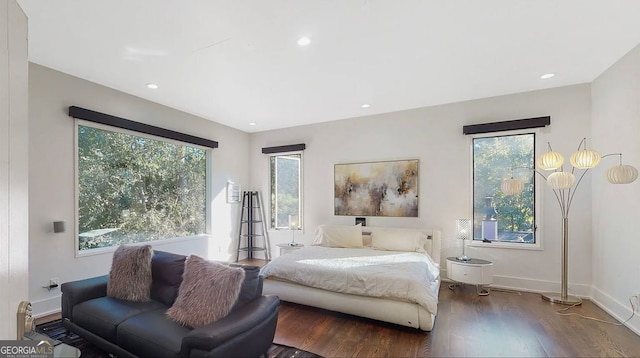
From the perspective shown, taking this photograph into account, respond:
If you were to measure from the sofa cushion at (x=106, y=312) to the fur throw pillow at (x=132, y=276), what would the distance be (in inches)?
2.8

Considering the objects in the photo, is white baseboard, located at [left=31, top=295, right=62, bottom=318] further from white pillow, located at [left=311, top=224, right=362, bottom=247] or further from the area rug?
white pillow, located at [left=311, top=224, right=362, bottom=247]

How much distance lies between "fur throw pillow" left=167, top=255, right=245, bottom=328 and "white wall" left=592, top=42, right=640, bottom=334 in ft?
13.1

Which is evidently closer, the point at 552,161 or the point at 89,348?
the point at 89,348

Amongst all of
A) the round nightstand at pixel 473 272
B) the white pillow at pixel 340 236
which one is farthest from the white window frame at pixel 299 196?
the round nightstand at pixel 473 272

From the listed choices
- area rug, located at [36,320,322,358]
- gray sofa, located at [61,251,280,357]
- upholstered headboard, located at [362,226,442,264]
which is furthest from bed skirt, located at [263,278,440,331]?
gray sofa, located at [61,251,280,357]

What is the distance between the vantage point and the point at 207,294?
6.88ft

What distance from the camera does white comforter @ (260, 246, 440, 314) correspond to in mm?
2803

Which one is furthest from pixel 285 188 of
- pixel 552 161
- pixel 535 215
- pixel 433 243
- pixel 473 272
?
pixel 552 161

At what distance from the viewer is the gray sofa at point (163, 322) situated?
1.78 meters

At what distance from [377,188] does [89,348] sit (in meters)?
4.32

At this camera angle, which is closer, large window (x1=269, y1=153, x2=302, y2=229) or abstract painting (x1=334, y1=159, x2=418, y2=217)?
abstract painting (x1=334, y1=159, x2=418, y2=217)

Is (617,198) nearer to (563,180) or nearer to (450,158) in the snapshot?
(563,180)

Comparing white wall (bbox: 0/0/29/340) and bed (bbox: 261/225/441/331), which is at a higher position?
white wall (bbox: 0/0/29/340)

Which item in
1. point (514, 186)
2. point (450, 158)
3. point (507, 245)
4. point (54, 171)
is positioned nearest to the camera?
point (54, 171)
